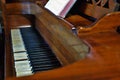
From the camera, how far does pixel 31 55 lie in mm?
1229

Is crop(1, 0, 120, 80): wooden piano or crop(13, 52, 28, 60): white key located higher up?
crop(1, 0, 120, 80): wooden piano

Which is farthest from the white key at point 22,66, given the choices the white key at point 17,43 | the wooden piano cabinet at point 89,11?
the wooden piano cabinet at point 89,11

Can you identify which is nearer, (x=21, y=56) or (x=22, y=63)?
(x=22, y=63)

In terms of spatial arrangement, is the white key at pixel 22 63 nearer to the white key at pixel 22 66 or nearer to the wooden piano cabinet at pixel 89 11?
the white key at pixel 22 66

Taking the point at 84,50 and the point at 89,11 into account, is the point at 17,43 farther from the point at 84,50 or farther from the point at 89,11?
the point at 84,50

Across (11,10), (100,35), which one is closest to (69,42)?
(100,35)

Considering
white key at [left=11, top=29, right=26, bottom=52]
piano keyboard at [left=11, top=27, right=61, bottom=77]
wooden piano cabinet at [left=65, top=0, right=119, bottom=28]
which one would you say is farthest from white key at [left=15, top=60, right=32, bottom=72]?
wooden piano cabinet at [left=65, top=0, right=119, bottom=28]

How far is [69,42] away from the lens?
90 cm

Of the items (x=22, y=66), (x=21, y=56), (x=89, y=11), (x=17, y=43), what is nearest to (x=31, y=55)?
(x=21, y=56)

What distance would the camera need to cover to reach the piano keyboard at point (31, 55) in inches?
40.8

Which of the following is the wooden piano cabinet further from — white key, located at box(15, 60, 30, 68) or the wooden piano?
white key, located at box(15, 60, 30, 68)

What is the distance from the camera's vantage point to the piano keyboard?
1037 mm

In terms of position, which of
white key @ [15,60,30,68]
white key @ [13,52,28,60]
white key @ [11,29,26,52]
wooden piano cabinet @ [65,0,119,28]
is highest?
wooden piano cabinet @ [65,0,119,28]

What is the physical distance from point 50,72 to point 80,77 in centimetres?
10
